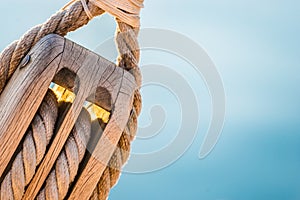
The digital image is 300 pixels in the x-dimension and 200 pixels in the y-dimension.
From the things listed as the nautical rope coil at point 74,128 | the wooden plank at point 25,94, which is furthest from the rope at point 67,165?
the wooden plank at point 25,94

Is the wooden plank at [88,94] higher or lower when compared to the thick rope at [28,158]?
higher

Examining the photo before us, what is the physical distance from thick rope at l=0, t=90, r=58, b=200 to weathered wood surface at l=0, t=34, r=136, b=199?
0.06 feet

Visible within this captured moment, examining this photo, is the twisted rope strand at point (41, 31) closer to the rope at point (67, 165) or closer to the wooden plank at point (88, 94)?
the wooden plank at point (88, 94)

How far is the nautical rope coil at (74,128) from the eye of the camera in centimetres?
149

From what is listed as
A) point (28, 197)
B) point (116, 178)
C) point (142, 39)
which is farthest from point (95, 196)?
point (142, 39)

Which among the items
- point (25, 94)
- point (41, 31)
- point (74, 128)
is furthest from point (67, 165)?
point (41, 31)

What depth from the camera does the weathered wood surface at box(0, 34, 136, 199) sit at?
148 cm

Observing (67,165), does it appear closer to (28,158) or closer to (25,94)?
(28,158)

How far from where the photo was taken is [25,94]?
4.85ft

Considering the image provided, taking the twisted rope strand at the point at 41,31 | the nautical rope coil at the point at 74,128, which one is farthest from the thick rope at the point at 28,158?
the twisted rope strand at the point at 41,31

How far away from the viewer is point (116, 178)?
5.38ft

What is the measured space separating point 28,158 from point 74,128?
16 cm

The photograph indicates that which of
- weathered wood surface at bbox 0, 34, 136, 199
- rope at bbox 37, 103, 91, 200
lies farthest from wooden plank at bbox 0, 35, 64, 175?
rope at bbox 37, 103, 91, 200

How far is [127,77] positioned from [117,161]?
247 millimetres
